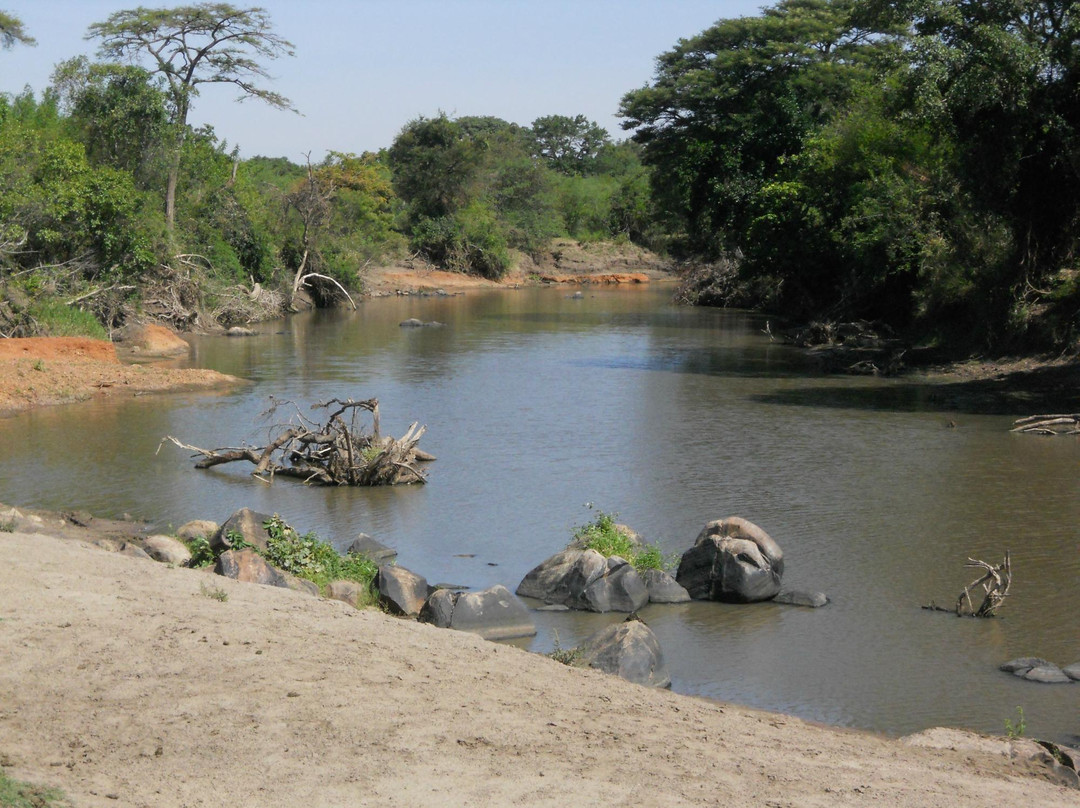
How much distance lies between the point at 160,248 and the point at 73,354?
9172 millimetres

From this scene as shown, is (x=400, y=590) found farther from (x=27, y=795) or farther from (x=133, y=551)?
(x=27, y=795)

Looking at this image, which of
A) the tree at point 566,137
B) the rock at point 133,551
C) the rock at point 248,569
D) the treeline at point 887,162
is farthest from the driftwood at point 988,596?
the tree at point 566,137

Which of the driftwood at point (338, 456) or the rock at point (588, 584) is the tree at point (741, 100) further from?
the rock at point (588, 584)

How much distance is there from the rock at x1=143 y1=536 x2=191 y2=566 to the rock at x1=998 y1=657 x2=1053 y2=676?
620cm

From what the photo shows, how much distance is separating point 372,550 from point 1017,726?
5787 millimetres

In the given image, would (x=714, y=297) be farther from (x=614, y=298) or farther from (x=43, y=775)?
(x=43, y=775)

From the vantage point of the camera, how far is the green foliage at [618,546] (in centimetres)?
1032

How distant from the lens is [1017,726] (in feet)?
23.2

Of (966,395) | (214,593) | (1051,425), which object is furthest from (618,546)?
(966,395)

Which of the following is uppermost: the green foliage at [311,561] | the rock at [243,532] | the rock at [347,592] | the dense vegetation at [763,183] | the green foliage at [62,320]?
the dense vegetation at [763,183]

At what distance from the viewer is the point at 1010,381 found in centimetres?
2095

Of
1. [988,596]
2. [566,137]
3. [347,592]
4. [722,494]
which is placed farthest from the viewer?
[566,137]

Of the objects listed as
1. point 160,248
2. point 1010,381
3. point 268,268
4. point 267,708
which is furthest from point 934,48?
point 268,268

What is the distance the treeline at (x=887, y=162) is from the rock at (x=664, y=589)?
11.2 metres
